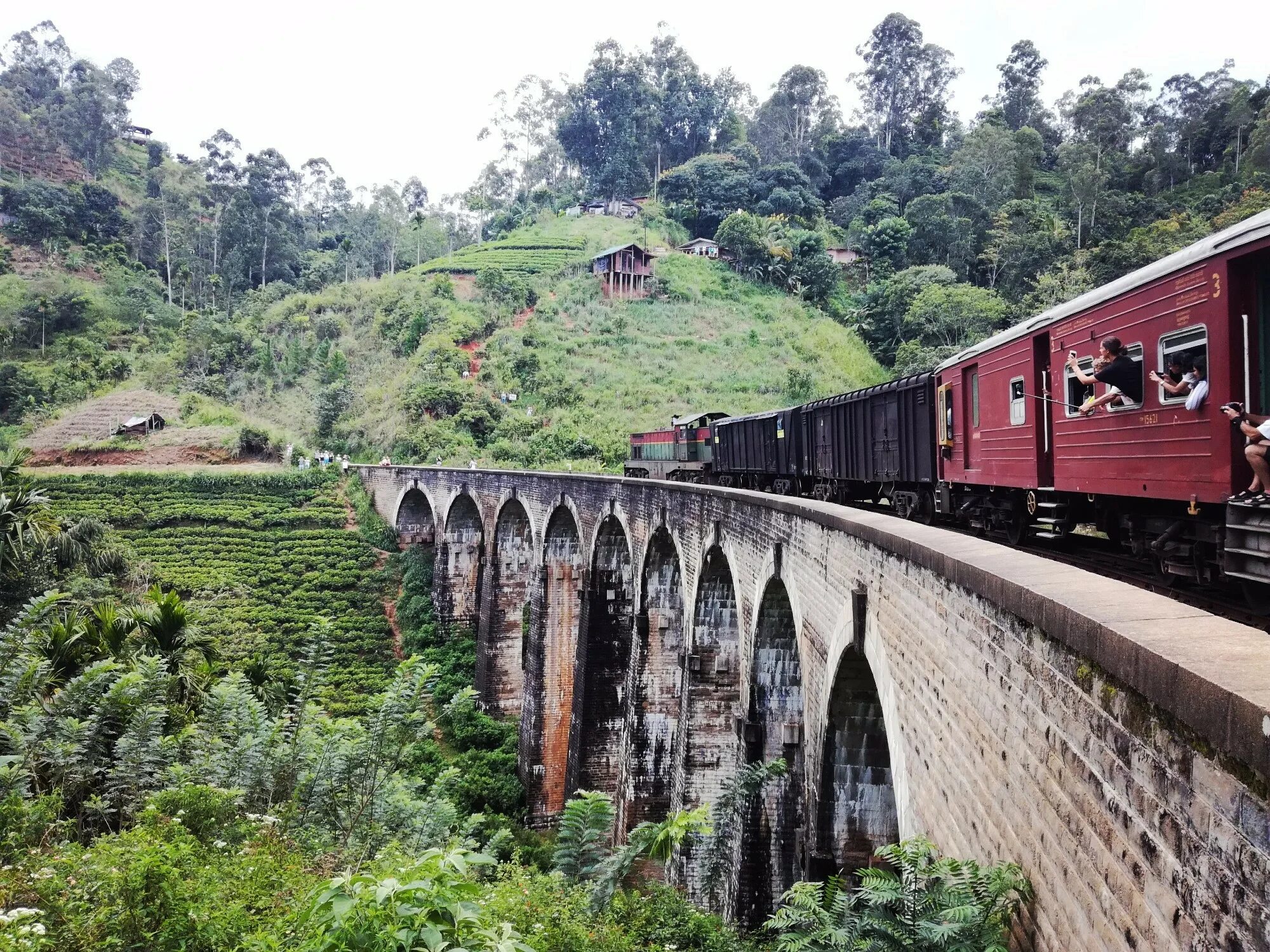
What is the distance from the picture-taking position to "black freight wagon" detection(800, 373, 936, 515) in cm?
1016

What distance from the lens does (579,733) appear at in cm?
1759

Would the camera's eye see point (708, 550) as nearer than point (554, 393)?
Yes

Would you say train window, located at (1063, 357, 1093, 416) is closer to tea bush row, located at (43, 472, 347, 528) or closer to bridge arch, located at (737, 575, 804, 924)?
bridge arch, located at (737, 575, 804, 924)

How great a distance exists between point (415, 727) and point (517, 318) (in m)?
43.8

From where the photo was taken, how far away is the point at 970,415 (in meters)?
8.57

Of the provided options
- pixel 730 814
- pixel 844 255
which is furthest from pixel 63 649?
pixel 844 255

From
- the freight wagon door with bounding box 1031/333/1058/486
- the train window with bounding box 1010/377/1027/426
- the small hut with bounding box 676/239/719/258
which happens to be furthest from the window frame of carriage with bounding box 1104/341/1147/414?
the small hut with bounding box 676/239/719/258

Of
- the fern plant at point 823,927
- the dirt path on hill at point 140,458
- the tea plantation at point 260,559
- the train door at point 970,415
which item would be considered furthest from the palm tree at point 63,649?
the dirt path on hill at point 140,458

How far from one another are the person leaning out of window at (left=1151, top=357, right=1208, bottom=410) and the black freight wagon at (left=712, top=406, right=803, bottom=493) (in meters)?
9.79

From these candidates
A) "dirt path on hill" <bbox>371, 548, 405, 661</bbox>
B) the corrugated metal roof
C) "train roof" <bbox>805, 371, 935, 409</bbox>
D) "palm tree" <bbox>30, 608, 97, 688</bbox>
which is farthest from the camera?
the corrugated metal roof

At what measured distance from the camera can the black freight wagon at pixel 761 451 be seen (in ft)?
49.4

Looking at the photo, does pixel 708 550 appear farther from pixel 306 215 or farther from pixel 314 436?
pixel 306 215

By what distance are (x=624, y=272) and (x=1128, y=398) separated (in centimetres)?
5011

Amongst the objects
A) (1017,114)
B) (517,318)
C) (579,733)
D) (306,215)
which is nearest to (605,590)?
(579,733)
